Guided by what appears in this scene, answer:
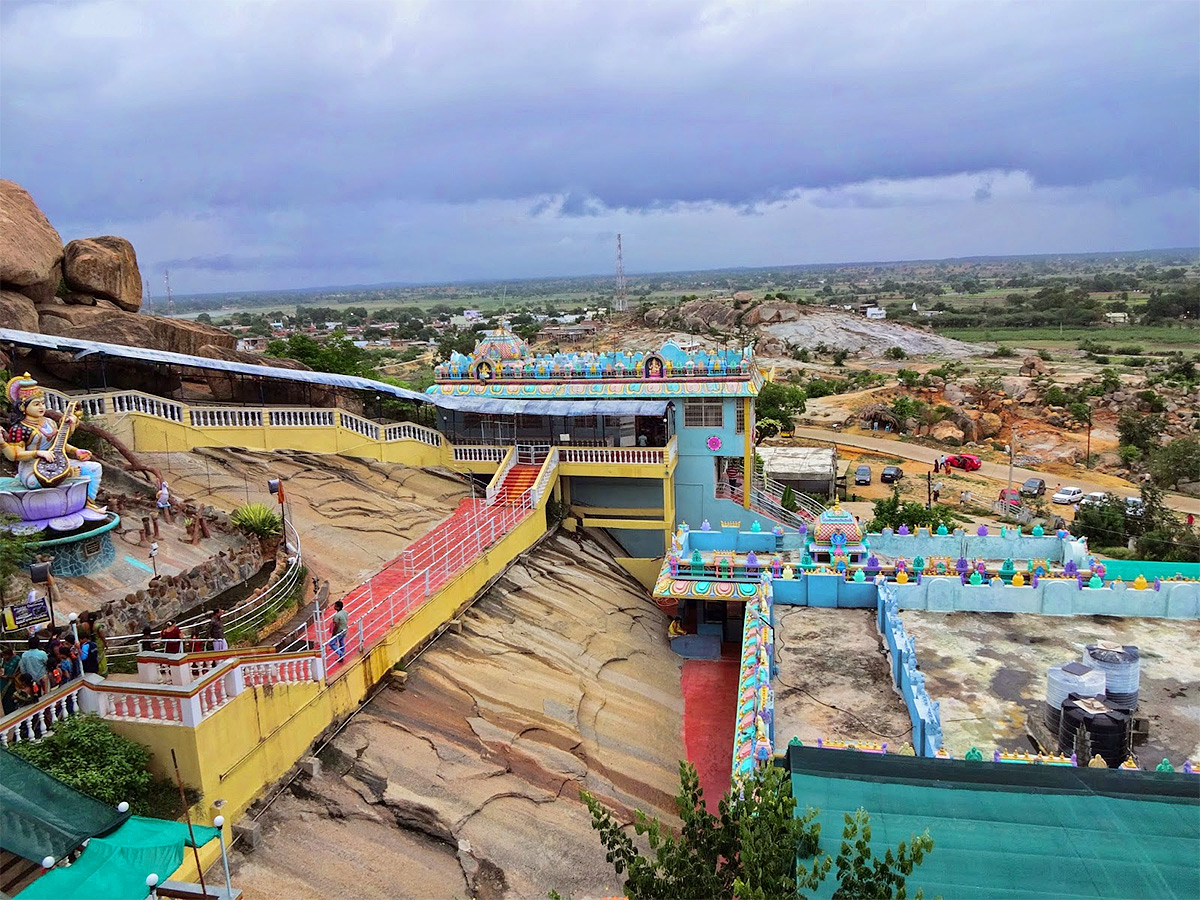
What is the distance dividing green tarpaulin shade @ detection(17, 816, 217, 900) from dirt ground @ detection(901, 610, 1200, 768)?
32.8 feet

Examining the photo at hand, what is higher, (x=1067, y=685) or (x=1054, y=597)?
(x=1067, y=685)

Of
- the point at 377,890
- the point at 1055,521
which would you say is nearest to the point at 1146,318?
the point at 1055,521

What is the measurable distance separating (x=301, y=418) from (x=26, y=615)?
11242 mm

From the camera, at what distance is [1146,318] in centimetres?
12838

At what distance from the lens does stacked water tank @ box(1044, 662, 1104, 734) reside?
41.2ft

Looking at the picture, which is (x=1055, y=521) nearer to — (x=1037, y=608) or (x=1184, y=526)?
(x=1184, y=526)

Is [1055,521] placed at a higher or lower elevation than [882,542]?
lower

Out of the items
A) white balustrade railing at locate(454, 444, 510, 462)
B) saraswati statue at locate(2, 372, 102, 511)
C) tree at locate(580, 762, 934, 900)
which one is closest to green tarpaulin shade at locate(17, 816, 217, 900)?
tree at locate(580, 762, 934, 900)

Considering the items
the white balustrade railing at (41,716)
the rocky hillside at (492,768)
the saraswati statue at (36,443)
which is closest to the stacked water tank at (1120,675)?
the rocky hillside at (492,768)

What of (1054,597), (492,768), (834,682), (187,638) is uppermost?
(187,638)

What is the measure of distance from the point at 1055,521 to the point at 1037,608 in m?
22.2

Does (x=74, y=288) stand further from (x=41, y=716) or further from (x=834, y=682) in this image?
(x=834, y=682)

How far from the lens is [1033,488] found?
43125 mm

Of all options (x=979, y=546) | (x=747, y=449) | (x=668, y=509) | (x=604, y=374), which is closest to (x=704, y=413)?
(x=747, y=449)
